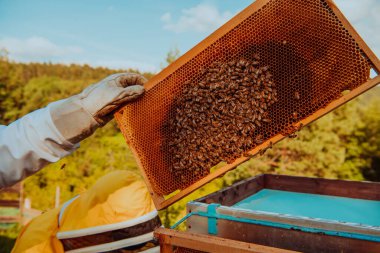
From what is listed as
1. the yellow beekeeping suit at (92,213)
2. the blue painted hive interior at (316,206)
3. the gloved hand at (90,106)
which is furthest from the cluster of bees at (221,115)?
the blue painted hive interior at (316,206)

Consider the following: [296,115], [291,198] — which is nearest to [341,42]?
[296,115]

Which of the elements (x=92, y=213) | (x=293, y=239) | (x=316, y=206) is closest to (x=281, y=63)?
(x=293, y=239)

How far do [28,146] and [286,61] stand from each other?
249cm

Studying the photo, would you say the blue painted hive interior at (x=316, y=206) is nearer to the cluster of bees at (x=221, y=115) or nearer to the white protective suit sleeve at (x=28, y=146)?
the cluster of bees at (x=221, y=115)

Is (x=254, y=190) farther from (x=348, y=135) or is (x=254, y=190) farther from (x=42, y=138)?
(x=348, y=135)

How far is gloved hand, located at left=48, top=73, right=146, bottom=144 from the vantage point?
2822mm

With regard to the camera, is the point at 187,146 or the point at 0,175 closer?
the point at 0,175

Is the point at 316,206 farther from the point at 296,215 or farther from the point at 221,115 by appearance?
the point at 221,115

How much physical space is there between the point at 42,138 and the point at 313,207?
3258mm

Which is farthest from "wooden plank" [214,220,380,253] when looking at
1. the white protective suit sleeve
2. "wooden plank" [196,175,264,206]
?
the white protective suit sleeve

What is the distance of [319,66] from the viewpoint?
109 inches

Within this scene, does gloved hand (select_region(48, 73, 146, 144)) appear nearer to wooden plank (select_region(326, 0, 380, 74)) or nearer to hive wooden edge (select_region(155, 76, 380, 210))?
hive wooden edge (select_region(155, 76, 380, 210))

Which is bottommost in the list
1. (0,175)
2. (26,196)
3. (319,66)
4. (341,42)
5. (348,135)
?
(26,196)

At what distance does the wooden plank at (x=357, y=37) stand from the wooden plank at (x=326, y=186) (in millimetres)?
2568
